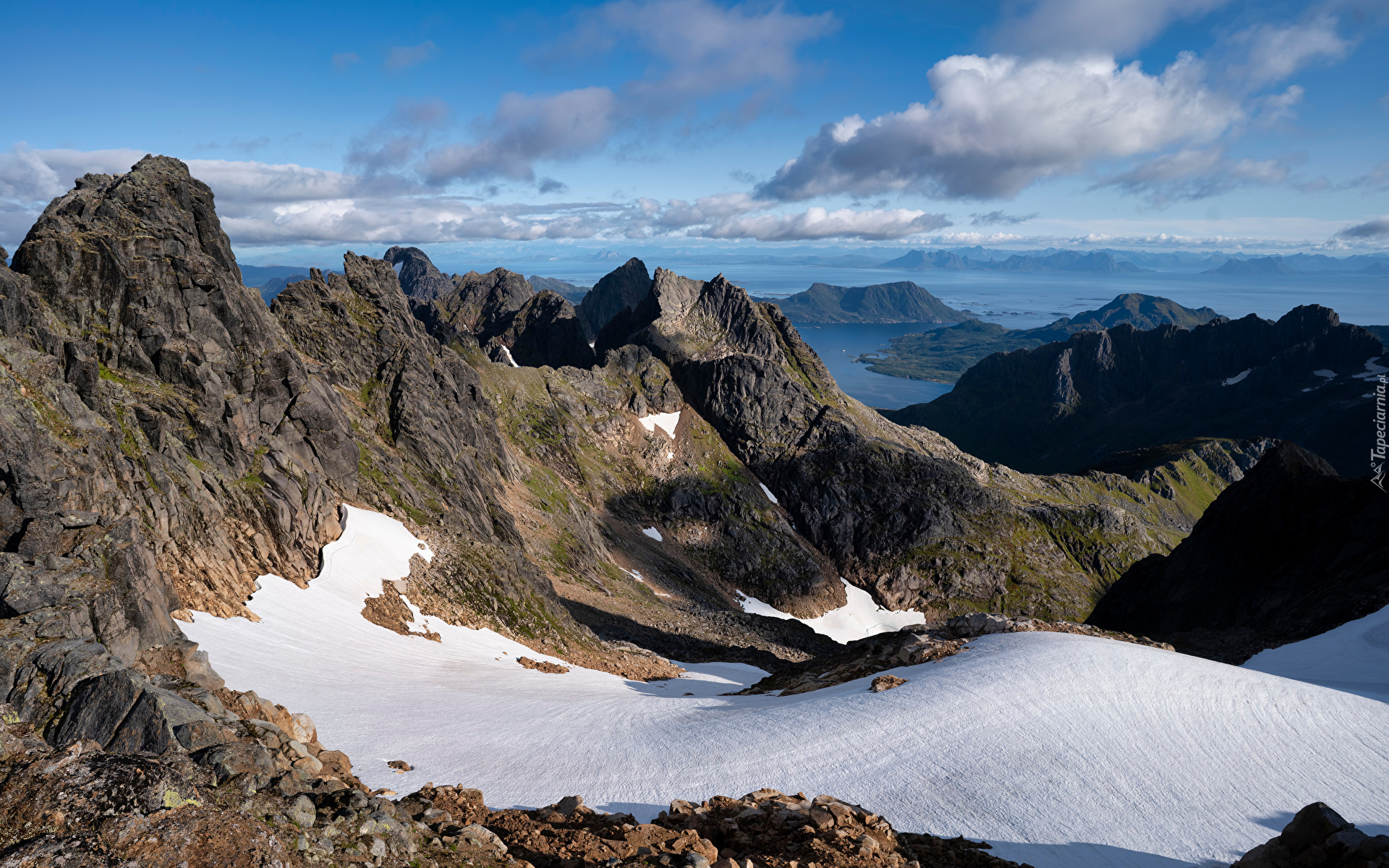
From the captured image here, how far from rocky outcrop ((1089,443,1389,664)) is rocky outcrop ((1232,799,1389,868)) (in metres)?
27.3

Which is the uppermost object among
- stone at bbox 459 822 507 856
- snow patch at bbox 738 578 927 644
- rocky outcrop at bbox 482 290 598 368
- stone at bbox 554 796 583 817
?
rocky outcrop at bbox 482 290 598 368

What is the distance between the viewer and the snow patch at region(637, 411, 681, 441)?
119 m

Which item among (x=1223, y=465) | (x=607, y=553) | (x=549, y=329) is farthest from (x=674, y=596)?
(x=1223, y=465)

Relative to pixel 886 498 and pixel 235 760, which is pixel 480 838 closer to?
pixel 235 760

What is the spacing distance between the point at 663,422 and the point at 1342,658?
325ft

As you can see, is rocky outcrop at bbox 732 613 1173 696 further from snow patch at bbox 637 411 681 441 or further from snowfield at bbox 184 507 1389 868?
snow patch at bbox 637 411 681 441

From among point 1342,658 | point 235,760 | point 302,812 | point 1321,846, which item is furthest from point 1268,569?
point 235,760

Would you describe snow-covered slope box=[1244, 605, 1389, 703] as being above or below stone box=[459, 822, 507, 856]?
below

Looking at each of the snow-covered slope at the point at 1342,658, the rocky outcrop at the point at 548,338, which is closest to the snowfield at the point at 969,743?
the snow-covered slope at the point at 1342,658

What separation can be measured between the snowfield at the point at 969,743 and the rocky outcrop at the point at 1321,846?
7.44ft

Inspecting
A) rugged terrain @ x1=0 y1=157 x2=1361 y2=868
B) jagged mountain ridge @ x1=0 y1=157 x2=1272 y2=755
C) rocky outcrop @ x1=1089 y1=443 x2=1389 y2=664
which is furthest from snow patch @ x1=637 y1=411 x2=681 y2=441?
rocky outcrop @ x1=1089 y1=443 x2=1389 y2=664

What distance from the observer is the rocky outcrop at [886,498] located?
114375 mm

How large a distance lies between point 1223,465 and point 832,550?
14467cm

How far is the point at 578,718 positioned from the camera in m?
22.3
